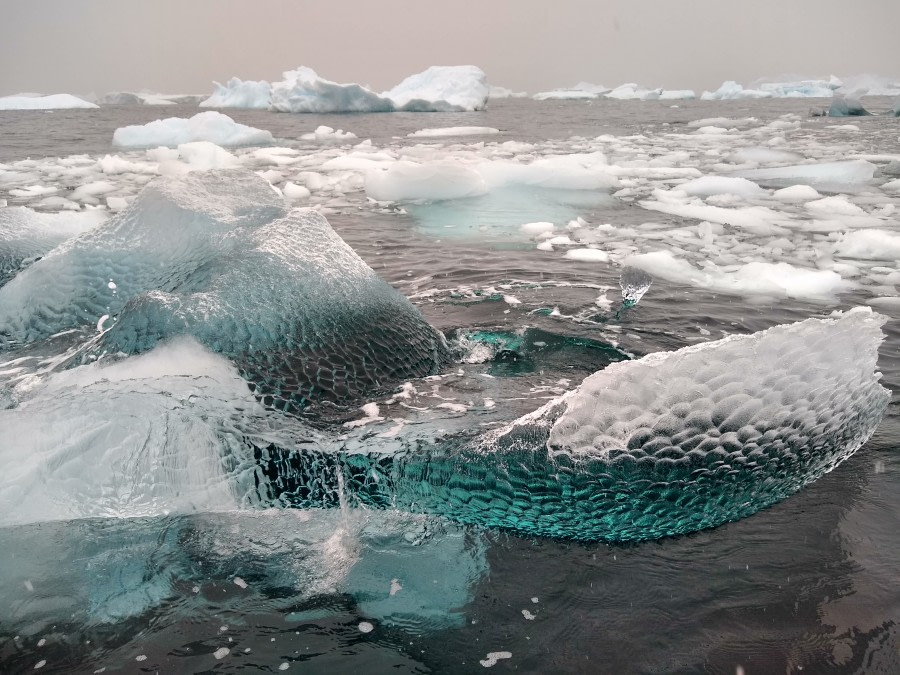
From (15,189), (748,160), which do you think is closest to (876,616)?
(15,189)

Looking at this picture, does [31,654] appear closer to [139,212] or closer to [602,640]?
[602,640]

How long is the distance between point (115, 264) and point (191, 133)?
13.2 m

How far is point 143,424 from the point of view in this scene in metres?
1.88

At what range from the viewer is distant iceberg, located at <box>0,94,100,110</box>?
31.0 metres

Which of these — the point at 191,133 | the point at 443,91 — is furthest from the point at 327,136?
the point at 443,91

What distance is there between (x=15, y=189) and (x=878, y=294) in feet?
27.3

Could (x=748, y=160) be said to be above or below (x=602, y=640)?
above

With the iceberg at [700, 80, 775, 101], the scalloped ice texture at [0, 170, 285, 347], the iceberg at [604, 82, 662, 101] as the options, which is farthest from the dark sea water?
the iceberg at [700, 80, 775, 101]

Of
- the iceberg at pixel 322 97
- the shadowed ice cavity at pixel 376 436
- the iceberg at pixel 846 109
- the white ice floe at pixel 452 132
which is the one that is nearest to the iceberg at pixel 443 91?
the iceberg at pixel 322 97

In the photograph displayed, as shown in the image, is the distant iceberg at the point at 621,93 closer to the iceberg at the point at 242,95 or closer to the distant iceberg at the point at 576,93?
the distant iceberg at the point at 576,93

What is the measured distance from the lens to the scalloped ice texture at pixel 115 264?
2797 mm

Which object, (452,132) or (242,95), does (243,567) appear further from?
(242,95)

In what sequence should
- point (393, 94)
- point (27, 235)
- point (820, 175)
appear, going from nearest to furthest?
1. point (27, 235)
2. point (820, 175)
3. point (393, 94)

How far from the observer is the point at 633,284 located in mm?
3895
